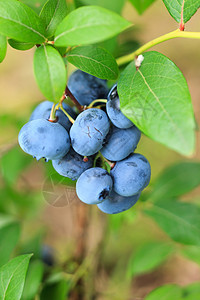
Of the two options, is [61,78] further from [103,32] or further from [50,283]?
[50,283]

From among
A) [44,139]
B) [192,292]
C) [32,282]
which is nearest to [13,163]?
[32,282]

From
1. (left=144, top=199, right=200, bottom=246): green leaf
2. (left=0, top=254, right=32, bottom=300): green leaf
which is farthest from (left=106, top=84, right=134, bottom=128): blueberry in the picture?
(left=144, top=199, right=200, bottom=246): green leaf

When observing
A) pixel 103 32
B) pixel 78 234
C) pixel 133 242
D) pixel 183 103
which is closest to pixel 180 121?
pixel 183 103

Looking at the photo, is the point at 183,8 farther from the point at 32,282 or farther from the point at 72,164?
the point at 32,282

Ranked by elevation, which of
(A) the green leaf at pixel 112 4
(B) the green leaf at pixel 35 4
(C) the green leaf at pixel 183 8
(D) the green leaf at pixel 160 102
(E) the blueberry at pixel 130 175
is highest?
(C) the green leaf at pixel 183 8

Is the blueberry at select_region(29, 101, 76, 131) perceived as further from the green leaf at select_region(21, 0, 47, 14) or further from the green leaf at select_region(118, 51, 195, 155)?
the green leaf at select_region(21, 0, 47, 14)

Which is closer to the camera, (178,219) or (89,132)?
(89,132)

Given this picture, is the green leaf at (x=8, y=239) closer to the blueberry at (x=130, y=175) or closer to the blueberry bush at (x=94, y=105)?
the blueberry bush at (x=94, y=105)

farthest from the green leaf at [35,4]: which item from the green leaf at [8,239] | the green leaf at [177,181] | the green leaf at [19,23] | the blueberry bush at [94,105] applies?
the green leaf at [177,181]
